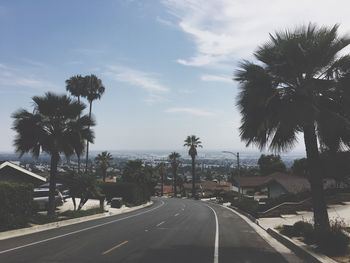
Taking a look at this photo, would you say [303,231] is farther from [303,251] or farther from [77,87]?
[77,87]

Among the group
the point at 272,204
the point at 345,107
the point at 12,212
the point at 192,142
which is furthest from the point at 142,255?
the point at 192,142

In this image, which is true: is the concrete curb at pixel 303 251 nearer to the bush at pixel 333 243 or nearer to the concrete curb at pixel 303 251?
the concrete curb at pixel 303 251

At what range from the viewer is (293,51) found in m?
17.0

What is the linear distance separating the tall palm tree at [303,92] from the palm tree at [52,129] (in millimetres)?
15230

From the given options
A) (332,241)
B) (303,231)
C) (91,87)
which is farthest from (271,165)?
(332,241)

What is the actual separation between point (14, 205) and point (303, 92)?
45.9 ft

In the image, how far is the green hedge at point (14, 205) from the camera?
70.0 feet

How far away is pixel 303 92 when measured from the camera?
16.4 metres

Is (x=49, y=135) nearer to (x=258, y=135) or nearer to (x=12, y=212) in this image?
(x=12, y=212)

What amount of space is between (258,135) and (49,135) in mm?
16282

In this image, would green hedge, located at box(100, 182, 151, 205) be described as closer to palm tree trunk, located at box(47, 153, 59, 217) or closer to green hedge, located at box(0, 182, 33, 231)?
palm tree trunk, located at box(47, 153, 59, 217)

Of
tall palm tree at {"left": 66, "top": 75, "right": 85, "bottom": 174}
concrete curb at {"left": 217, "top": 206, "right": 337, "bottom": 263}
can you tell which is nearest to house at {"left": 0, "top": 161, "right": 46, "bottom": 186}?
concrete curb at {"left": 217, "top": 206, "right": 337, "bottom": 263}

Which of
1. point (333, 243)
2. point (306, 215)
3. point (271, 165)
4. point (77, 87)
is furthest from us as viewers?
point (271, 165)

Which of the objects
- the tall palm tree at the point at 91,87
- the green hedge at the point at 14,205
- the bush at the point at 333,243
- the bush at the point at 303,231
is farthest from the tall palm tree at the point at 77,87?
the bush at the point at 333,243
